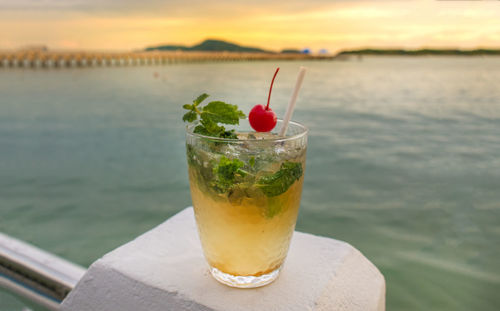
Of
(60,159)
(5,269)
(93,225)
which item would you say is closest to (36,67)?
(60,159)

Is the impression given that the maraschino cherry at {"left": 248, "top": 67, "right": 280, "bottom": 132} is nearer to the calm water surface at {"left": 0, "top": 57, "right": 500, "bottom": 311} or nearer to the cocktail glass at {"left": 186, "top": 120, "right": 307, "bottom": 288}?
the cocktail glass at {"left": 186, "top": 120, "right": 307, "bottom": 288}

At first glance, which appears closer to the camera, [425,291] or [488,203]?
[425,291]

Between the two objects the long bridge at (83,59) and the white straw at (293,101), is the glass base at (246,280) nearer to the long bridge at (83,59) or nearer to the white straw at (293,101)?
the white straw at (293,101)

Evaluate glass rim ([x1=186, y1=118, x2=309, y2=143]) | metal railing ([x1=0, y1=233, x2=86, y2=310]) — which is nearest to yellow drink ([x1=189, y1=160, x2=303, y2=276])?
glass rim ([x1=186, y1=118, x2=309, y2=143])

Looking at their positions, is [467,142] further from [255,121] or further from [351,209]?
[255,121]

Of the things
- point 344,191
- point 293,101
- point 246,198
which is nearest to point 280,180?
point 246,198

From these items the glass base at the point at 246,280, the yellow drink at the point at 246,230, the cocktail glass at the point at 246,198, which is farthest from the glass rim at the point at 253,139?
the glass base at the point at 246,280

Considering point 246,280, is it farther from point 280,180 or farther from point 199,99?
point 199,99
